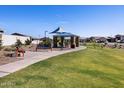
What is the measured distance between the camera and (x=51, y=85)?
37.1 feet

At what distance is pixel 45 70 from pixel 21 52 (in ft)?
24.4

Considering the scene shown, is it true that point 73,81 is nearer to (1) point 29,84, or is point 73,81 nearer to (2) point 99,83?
(2) point 99,83
